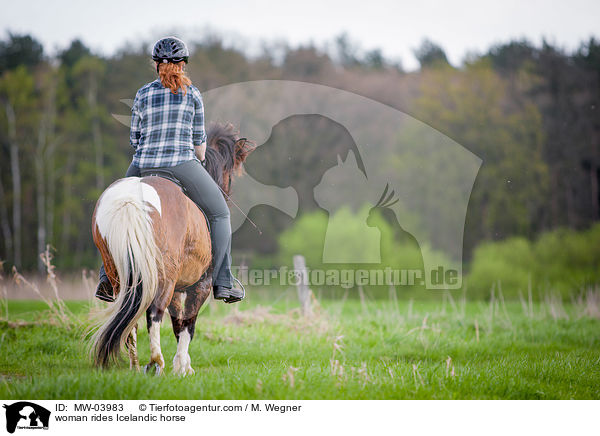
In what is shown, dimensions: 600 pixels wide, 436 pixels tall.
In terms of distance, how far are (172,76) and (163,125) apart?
42cm

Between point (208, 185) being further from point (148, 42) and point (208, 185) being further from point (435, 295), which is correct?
point (148, 42)

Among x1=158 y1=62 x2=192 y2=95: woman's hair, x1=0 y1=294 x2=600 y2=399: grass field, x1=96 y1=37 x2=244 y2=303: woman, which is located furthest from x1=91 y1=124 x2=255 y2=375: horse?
x1=158 y1=62 x2=192 y2=95: woman's hair

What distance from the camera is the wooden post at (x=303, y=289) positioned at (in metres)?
8.84

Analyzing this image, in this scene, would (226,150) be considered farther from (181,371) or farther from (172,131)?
(181,371)

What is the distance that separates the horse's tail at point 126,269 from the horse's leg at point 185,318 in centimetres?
81

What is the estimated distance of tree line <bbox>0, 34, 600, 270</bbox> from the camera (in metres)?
22.2

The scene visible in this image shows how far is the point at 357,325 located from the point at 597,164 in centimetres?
1980

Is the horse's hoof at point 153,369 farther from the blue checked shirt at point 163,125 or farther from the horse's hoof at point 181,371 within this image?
the blue checked shirt at point 163,125

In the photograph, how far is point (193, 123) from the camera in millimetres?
4777

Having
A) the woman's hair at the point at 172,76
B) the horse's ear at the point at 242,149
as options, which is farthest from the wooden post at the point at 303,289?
the woman's hair at the point at 172,76

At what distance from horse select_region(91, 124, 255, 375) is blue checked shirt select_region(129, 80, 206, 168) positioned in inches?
11.0

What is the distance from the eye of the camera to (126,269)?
3916 millimetres

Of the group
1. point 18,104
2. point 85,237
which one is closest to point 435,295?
point 85,237
